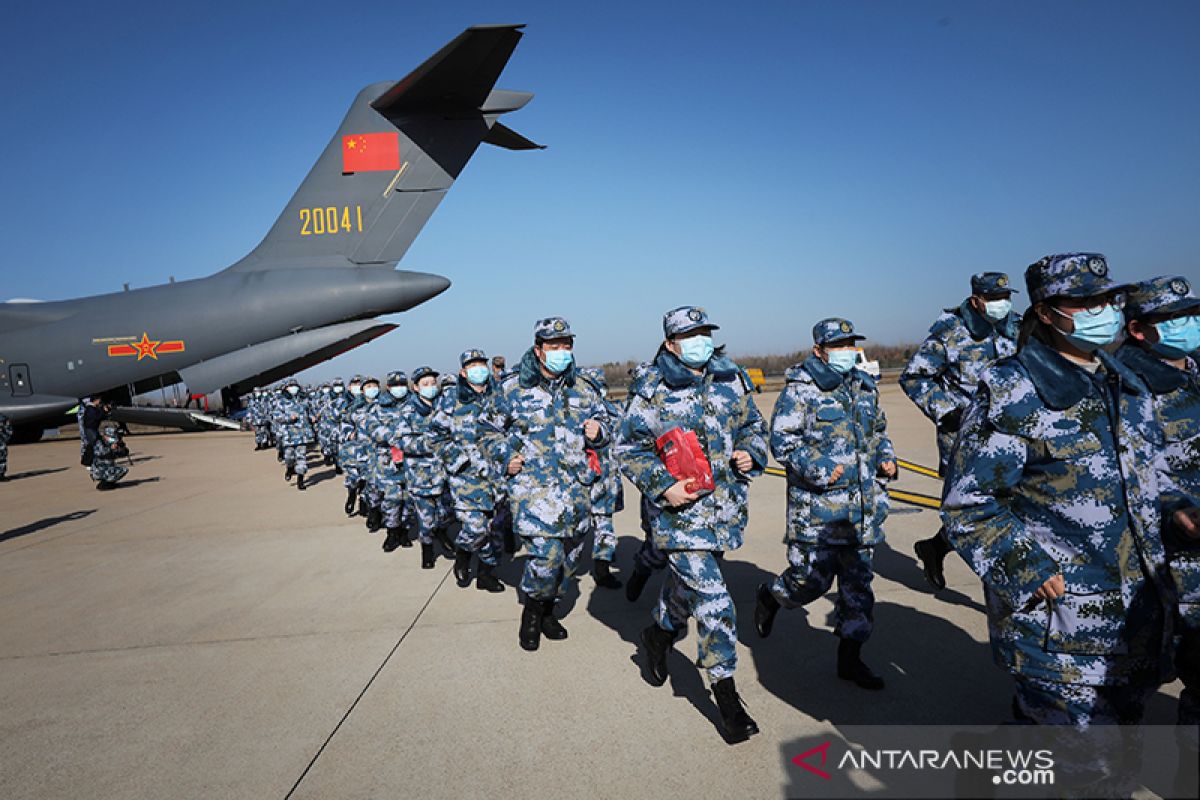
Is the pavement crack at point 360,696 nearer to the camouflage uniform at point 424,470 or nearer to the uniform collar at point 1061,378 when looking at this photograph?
the camouflage uniform at point 424,470

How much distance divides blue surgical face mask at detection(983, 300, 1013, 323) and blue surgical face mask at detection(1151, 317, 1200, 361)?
7.49 ft

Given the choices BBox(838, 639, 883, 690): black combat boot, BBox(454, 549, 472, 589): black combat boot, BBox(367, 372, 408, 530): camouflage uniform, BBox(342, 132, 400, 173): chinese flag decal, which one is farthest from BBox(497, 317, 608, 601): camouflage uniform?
BBox(342, 132, 400, 173): chinese flag decal

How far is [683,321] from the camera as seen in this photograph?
132 inches

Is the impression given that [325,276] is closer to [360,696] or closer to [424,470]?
[424,470]

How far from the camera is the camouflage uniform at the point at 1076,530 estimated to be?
1.86 meters

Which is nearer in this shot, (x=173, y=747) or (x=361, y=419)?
(x=173, y=747)

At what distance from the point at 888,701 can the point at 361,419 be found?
7.48 metres

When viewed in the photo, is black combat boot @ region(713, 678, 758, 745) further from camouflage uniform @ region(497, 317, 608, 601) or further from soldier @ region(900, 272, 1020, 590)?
soldier @ region(900, 272, 1020, 590)

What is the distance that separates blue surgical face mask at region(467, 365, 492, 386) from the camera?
19.8 ft

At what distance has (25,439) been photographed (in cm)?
1967

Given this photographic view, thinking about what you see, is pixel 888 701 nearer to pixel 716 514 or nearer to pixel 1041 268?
pixel 716 514

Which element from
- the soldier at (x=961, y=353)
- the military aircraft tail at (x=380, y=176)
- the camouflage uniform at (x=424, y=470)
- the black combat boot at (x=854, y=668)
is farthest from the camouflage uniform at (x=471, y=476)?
the military aircraft tail at (x=380, y=176)

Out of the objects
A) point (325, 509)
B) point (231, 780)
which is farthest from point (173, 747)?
point (325, 509)

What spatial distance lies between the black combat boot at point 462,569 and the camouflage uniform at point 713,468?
2874mm
